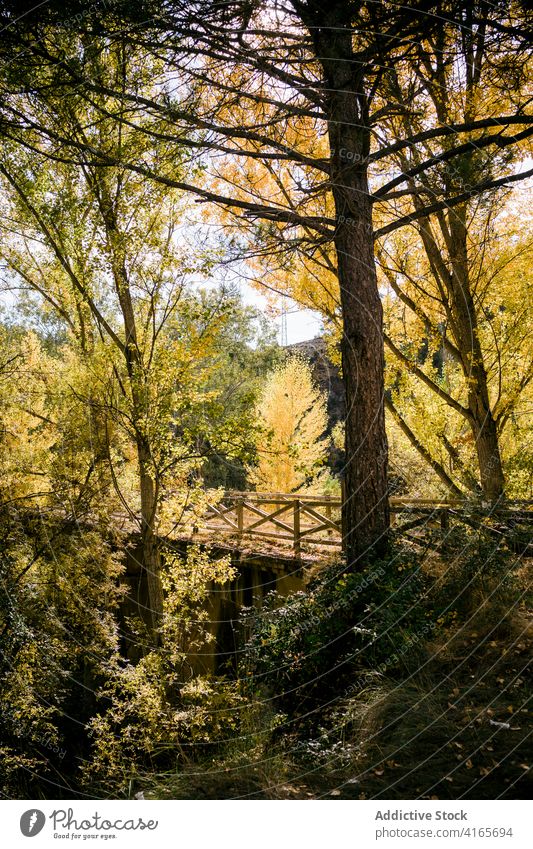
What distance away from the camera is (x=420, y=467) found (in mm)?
18328

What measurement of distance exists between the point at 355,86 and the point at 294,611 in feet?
18.2

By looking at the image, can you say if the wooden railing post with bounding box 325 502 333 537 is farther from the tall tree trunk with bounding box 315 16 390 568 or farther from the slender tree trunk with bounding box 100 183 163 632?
the tall tree trunk with bounding box 315 16 390 568

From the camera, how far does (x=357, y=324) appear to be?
627cm

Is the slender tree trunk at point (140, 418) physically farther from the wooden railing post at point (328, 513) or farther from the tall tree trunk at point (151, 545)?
the wooden railing post at point (328, 513)

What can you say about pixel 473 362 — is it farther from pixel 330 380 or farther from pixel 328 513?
pixel 330 380

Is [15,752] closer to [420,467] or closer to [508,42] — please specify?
[508,42]

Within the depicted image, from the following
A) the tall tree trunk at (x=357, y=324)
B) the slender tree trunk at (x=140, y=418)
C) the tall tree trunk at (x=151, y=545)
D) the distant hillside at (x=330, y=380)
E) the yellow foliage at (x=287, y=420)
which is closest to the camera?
the tall tree trunk at (x=357, y=324)
